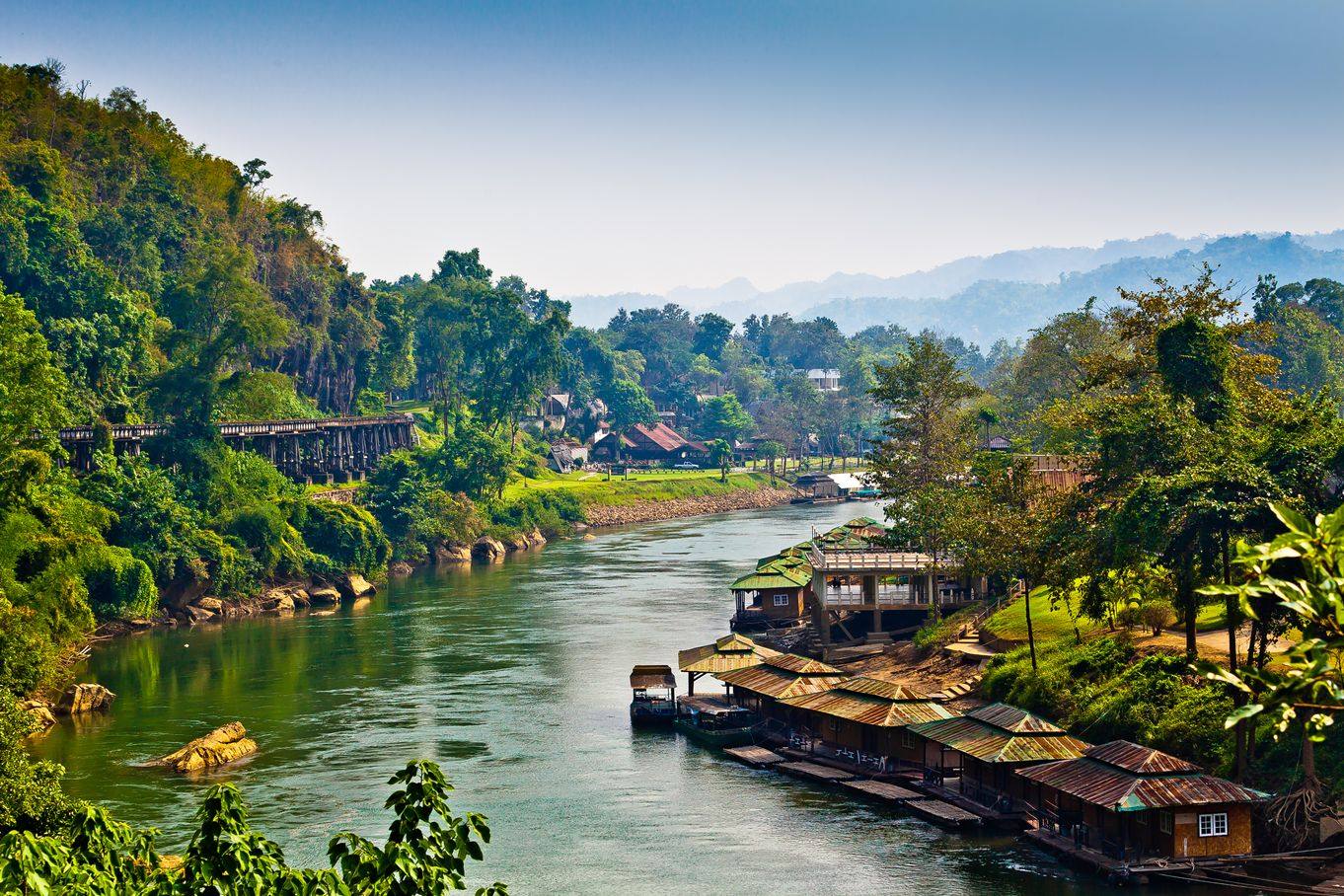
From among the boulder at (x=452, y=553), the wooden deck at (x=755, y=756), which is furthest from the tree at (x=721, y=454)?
the wooden deck at (x=755, y=756)

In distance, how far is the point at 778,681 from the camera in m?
54.8

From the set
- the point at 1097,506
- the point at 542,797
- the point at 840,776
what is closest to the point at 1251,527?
the point at 1097,506

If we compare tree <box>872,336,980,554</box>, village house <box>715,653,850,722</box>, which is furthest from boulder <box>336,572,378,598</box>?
village house <box>715,653,850,722</box>

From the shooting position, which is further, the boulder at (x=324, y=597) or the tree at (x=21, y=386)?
the boulder at (x=324, y=597)

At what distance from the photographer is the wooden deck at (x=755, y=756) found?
50.3 meters

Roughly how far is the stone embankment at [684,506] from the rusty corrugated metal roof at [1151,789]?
10148cm

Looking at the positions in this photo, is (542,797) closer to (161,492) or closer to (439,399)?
(161,492)

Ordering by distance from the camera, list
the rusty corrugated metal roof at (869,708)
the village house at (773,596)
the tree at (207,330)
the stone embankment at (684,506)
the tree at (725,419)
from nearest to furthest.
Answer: the rusty corrugated metal roof at (869,708) → the village house at (773,596) → the tree at (207,330) → the stone embankment at (684,506) → the tree at (725,419)

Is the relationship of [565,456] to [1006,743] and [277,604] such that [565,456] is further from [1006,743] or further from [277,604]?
[1006,743]

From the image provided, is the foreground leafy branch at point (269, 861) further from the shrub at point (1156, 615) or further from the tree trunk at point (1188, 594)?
the shrub at point (1156, 615)

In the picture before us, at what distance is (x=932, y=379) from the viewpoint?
8238 cm

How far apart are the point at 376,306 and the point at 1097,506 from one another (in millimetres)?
115017

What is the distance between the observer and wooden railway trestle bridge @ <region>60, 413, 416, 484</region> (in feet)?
300

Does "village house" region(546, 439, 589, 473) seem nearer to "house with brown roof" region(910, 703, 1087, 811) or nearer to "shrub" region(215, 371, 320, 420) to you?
"shrub" region(215, 371, 320, 420)
